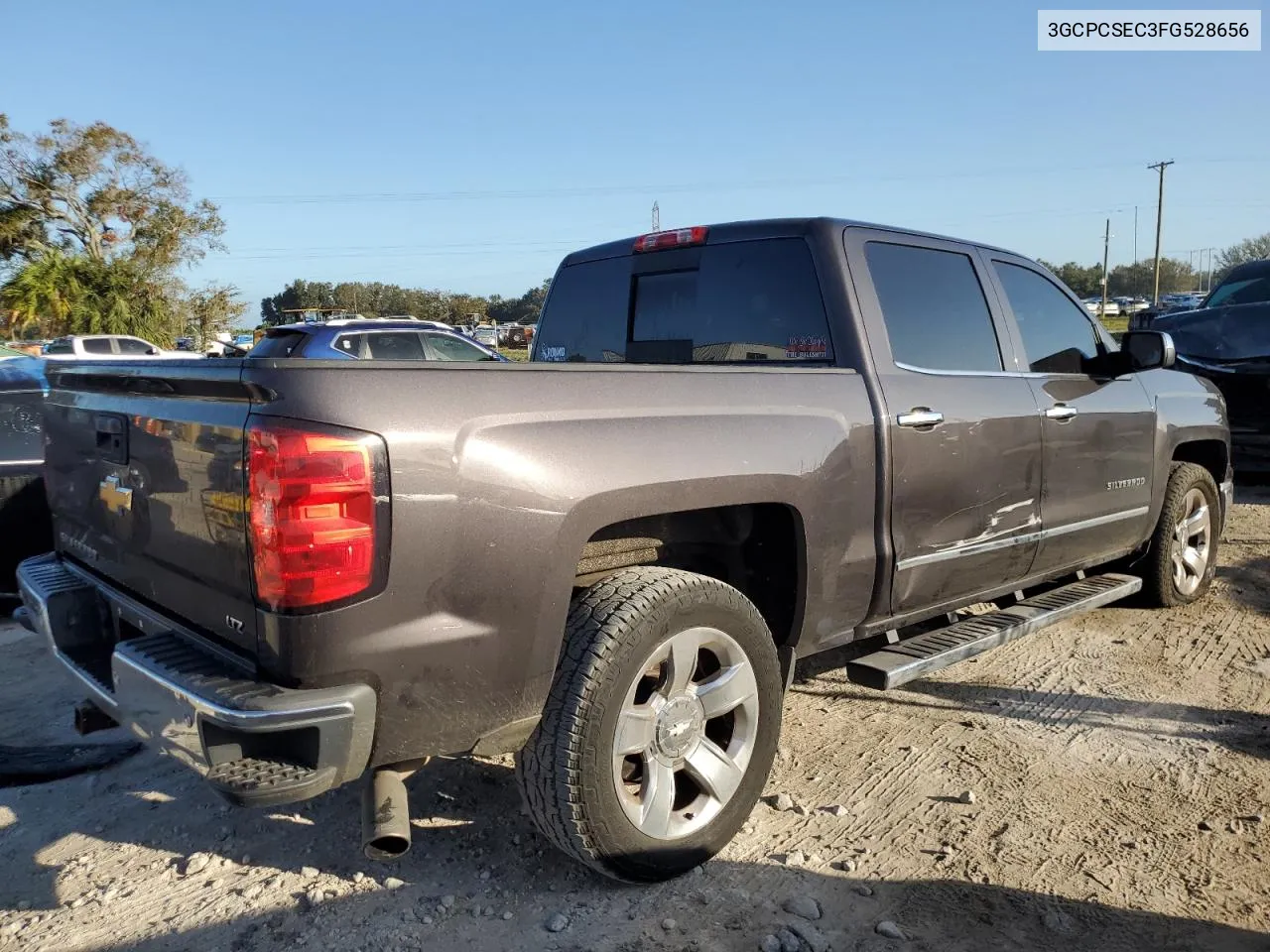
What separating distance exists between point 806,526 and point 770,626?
1.46 ft

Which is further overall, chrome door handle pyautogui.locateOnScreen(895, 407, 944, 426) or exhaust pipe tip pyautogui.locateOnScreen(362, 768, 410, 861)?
chrome door handle pyautogui.locateOnScreen(895, 407, 944, 426)

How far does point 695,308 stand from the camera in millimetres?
3863

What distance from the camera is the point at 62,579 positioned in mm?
3066

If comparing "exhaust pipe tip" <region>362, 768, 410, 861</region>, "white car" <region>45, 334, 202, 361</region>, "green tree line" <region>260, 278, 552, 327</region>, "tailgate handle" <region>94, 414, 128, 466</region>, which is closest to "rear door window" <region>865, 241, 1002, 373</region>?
"exhaust pipe tip" <region>362, 768, 410, 861</region>

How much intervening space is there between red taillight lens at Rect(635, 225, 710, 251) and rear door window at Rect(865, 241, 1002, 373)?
2.21 feet

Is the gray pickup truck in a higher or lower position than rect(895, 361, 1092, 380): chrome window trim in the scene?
lower

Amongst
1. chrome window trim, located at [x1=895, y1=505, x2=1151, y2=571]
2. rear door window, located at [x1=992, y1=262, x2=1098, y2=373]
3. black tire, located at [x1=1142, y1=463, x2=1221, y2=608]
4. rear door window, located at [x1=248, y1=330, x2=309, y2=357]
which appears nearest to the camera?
chrome window trim, located at [x1=895, y1=505, x2=1151, y2=571]

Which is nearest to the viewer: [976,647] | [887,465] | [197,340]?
[887,465]

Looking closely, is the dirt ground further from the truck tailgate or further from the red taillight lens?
the red taillight lens

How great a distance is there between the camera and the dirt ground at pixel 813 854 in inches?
100

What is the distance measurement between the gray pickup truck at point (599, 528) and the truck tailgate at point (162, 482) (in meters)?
0.01

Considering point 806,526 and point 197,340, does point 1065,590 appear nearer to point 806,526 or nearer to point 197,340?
point 806,526

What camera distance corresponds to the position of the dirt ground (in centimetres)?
255

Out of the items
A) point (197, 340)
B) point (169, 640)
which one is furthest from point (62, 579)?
point (197, 340)
